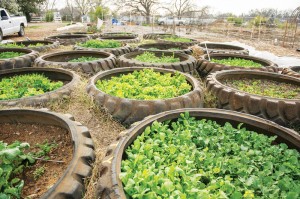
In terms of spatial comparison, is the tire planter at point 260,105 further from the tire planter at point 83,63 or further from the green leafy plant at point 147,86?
the tire planter at point 83,63

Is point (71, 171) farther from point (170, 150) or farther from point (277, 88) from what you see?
point (277, 88)

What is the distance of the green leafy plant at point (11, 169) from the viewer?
1731 mm

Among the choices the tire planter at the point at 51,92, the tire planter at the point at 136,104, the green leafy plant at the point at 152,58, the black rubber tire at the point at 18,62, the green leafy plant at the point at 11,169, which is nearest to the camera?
the green leafy plant at the point at 11,169

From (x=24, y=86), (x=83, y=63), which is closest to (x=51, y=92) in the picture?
(x=24, y=86)

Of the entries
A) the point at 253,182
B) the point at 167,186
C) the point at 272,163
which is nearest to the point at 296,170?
the point at 272,163

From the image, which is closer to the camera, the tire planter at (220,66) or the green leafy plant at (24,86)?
the green leafy plant at (24,86)

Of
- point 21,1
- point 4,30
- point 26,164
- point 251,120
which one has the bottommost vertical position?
point 26,164

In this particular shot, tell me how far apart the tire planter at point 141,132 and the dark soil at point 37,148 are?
546mm

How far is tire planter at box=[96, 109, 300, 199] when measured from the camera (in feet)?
5.13

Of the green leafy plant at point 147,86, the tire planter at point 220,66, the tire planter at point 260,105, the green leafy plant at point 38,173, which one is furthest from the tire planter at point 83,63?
the green leafy plant at point 38,173

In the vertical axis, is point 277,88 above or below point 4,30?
below

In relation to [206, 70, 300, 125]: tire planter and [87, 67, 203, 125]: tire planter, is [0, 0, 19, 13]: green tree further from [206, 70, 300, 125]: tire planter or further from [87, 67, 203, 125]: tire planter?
[206, 70, 300, 125]: tire planter

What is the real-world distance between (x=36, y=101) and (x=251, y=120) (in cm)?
276

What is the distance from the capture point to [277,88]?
4.07 m
